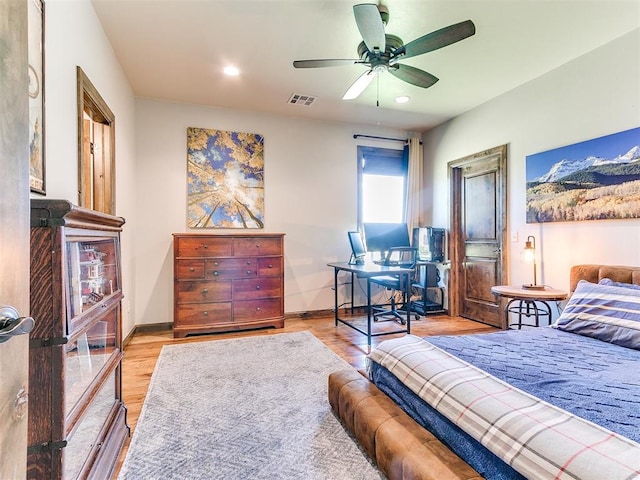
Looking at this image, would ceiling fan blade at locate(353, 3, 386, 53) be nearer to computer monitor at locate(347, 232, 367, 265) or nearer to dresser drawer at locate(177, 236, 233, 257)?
computer monitor at locate(347, 232, 367, 265)

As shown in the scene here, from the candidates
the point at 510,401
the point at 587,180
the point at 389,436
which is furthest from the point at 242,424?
the point at 587,180

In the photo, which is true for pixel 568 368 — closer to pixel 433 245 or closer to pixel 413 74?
pixel 413 74

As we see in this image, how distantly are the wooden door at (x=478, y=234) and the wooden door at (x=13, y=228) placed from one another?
4.21m

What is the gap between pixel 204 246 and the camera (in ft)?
12.1

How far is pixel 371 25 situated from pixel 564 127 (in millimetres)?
2352

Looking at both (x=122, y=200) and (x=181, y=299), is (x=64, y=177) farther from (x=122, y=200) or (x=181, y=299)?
(x=181, y=299)

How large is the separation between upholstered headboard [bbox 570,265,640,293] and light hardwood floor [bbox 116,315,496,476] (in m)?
1.35

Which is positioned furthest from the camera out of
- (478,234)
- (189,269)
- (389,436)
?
(478,234)

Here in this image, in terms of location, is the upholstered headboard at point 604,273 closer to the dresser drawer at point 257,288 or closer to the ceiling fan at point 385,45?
the ceiling fan at point 385,45

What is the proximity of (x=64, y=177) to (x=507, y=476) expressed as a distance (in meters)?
2.57

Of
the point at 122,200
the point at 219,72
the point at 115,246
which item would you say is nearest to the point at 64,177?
the point at 115,246

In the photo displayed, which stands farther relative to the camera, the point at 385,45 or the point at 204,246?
the point at 204,246

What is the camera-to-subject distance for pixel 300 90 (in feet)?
12.1

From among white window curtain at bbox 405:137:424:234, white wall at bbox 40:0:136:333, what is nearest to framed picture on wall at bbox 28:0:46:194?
white wall at bbox 40:0:136:333
